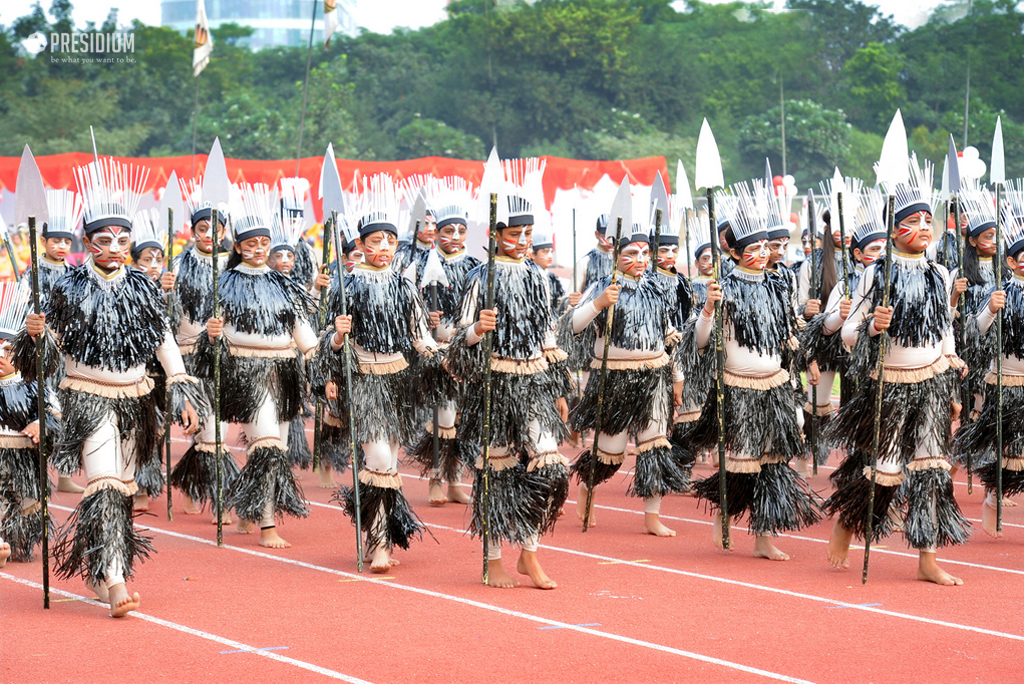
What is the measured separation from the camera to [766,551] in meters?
7.27

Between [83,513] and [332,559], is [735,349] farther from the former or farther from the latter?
[83,513]

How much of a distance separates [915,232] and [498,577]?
2845mm

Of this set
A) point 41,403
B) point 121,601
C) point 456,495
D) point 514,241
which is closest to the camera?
point 121,601

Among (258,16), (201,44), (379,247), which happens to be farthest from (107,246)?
(258,16)

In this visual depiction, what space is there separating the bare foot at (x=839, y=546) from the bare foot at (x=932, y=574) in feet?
1.33

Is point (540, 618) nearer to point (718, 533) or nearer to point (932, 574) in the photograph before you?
point (718, 533)

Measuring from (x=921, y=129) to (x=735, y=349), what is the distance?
3415cm

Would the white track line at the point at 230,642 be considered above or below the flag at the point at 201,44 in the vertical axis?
below

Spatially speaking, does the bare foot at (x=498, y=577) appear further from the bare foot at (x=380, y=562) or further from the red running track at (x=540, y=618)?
the bare foot at (x=380, y=562)

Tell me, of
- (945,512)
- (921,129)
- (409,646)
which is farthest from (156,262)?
(921,129)

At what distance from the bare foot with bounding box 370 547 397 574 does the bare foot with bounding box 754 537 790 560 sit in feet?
7.04

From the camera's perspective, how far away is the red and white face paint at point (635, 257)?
7.88m

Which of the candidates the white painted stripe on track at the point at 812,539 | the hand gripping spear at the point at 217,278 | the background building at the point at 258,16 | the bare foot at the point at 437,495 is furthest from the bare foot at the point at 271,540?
the background building at the point at 258,16

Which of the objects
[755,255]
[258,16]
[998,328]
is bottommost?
[998,328]
